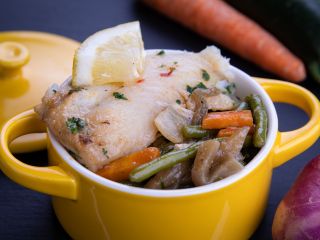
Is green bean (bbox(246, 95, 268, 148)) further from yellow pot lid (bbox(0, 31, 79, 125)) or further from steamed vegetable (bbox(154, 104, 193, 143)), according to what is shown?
yellow pot lid (bbox(0, 31, 79, 125))

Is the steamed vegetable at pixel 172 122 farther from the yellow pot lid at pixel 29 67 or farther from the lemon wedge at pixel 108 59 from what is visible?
the yellow pot lid at pixel 29 67

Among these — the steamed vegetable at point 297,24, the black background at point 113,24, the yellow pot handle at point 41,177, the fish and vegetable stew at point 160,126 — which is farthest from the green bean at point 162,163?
the steamed vegetable at point 297,24

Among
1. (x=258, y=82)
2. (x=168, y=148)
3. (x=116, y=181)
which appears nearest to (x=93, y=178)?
(x=116, y=181)

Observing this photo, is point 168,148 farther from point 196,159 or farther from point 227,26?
point 227,26

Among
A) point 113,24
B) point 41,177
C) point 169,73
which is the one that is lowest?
point 113,24

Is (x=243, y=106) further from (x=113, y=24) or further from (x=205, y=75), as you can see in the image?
(x=113, y=24)

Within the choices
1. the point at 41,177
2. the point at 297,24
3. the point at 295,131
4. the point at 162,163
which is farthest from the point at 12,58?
the point at 297,24
